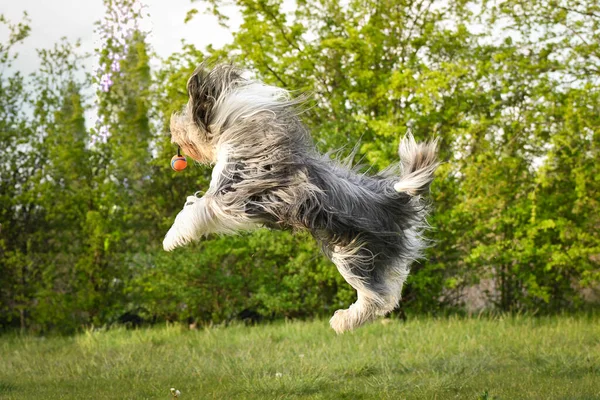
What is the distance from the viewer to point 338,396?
5.62 metres

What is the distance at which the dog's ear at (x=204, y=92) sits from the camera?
367 centimetres

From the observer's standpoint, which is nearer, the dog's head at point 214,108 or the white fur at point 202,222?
the white fur at point 202,222

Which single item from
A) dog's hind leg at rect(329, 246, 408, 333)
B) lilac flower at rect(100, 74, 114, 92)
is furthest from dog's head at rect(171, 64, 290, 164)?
lilac flower at rect(100, 74, 114, 92)

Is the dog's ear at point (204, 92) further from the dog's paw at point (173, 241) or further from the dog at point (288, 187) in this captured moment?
the dog's paw at point (173, 241)

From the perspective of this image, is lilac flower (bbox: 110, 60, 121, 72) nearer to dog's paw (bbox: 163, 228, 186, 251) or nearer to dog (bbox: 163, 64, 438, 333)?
dog (bbox: 163, 64, 438, 333)

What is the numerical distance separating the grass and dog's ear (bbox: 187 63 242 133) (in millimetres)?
2250

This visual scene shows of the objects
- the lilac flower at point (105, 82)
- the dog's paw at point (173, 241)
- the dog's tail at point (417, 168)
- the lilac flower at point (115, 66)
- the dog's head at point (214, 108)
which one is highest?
the lilac flower at point (115, 66)

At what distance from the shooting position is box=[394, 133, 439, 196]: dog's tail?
12.1 ft

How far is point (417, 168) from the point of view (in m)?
3.76

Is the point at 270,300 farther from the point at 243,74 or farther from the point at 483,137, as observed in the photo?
the point at 243,74

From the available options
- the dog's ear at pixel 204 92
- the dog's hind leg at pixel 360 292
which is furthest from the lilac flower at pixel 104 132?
the dog's hind leg at pixel 360 292

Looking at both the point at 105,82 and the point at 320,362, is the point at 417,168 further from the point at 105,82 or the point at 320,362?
the point at 105,82

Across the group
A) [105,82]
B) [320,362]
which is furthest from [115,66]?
[320,362]

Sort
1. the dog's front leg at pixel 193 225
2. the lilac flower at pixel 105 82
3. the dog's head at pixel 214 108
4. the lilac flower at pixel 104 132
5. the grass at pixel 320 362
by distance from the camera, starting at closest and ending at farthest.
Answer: the dog's front leg at pixel 193 225, the dog's head at pixel 214 108, the grass at pixel 320 362, the lilac flower at pixel 104 132, the lilac flower at pixel 105 82
